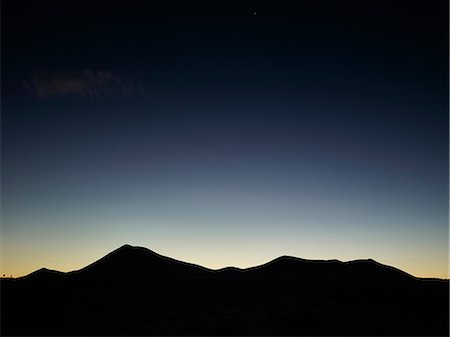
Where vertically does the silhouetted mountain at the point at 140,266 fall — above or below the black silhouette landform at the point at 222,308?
above

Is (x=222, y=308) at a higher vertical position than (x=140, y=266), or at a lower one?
lower

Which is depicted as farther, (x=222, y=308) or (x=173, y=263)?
(x=173, y=263)

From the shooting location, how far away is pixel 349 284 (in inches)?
1121

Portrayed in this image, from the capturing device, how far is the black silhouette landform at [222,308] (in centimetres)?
1853

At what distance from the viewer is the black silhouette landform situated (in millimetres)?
18531

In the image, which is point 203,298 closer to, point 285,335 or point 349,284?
point 285,335

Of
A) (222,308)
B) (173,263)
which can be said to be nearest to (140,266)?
(173,263)

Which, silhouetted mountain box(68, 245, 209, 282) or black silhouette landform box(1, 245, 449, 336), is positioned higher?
silhouetted mountain box(68, 245, 209, 282)

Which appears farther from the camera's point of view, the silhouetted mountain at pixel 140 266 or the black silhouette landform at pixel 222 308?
the silhouetted mountain at pixel 140 266

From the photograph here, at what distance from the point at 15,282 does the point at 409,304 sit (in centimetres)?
2667

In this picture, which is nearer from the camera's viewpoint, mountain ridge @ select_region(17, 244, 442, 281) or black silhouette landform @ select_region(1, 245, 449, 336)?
black silhouette landform @ select_region(1, 245, 449, 336)

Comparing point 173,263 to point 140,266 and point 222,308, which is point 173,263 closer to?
point 140,266

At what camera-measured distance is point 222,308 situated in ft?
72.7

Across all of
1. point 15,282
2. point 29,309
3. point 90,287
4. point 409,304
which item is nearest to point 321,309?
point 409,304
